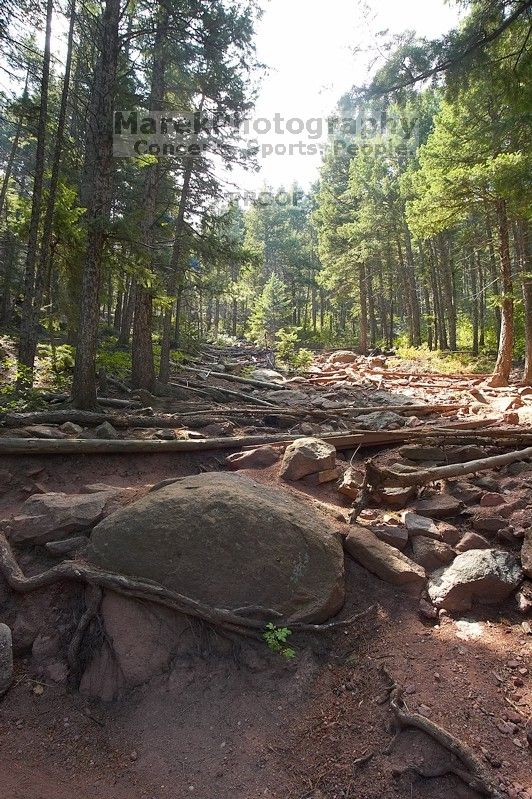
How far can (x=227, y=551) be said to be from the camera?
4.03 meters

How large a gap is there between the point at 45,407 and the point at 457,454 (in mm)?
7290

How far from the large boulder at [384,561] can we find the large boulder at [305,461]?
58.3 inches

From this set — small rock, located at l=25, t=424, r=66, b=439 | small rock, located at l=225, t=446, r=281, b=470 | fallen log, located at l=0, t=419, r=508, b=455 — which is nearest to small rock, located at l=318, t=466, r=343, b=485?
small rock, located at l=225, t=446, r=281, b=470

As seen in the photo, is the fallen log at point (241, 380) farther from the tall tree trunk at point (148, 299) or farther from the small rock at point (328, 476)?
the small rock at point (328, 476)

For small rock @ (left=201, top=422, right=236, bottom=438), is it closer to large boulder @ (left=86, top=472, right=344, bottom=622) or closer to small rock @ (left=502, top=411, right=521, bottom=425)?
large boulder @ (left=86, top=472, right=344, bottom=622)

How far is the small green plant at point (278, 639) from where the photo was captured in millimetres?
3574

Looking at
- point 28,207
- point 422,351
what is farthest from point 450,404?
point 422,351

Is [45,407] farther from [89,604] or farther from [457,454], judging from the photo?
[457,454]

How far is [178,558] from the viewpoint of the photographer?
397 cm

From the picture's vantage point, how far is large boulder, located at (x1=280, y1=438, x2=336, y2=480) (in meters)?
6.23

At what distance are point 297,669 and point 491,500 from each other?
3464 mm

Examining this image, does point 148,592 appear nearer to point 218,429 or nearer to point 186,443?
point 186,443

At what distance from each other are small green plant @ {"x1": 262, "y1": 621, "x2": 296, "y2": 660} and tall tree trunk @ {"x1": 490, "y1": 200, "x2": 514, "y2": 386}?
48.2 ft

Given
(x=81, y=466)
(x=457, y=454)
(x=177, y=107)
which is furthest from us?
(x=177, y=107)
